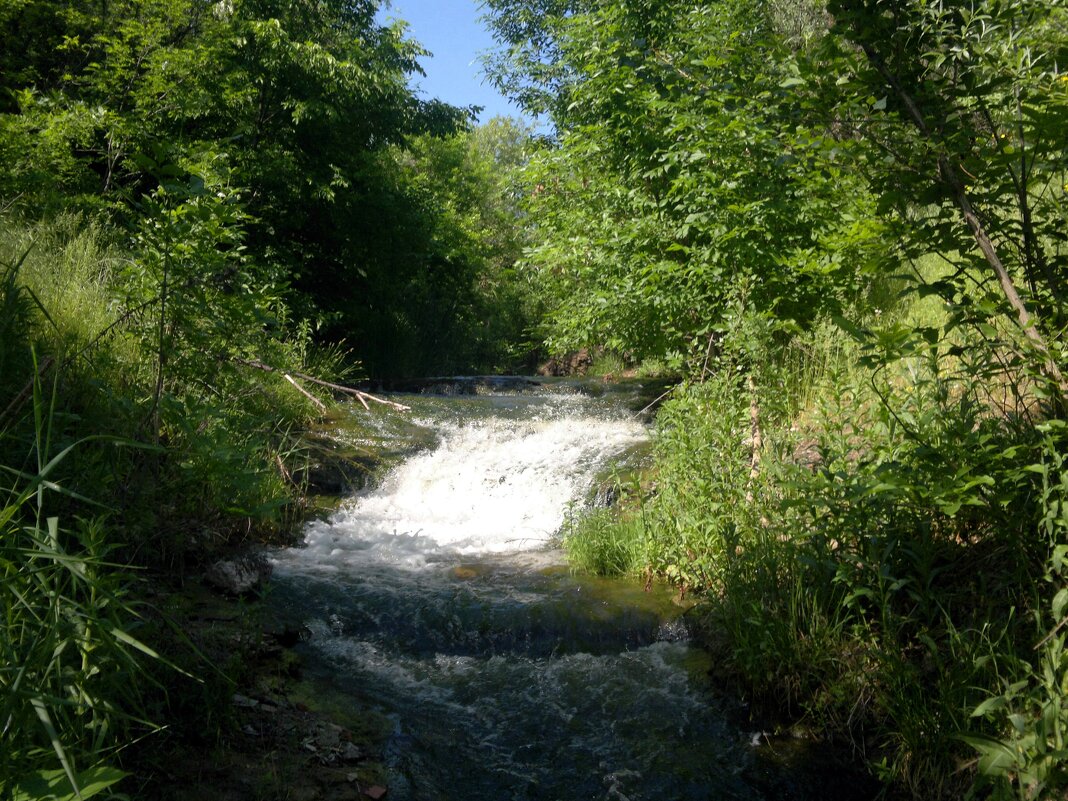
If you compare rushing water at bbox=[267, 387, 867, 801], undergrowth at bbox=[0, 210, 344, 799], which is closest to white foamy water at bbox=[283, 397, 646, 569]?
rushing water at bbox=[267, 387, 867, 801]

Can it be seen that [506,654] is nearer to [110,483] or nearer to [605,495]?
[110,483]

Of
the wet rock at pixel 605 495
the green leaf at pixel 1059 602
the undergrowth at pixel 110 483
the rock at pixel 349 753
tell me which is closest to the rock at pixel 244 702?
the undergrowth at pixel 110 483

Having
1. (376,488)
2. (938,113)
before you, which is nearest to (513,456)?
(376,488)

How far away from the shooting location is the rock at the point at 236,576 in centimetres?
450

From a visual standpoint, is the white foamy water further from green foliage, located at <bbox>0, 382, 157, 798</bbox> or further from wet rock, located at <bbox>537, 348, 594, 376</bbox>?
wet rock, located at <bbox>537, 348, 594, 376</bbox>

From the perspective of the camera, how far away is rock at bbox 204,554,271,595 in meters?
4.50

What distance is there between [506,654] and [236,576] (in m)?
1.62

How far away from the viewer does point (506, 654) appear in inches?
181

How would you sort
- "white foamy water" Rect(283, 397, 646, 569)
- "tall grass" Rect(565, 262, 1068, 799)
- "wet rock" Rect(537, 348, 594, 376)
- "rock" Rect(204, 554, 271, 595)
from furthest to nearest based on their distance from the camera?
"wet rock" Rect(537, 348, 594, 376)
"white foamy water" Rect(283, 397, 646, 569)
"rock" Rect(204, 554, 271, 595)
"tall grass" Rect(565, 262, 1068, 799)

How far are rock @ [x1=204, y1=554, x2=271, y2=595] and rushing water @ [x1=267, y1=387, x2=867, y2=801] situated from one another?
321 millimetres

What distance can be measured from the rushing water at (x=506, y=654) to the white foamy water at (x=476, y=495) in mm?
25

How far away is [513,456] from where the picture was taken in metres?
8.62

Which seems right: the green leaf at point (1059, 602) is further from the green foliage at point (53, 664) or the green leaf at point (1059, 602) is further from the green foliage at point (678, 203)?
the green foliage at point (53, 664)

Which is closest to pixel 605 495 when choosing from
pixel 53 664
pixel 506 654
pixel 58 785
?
pixel 506 654
